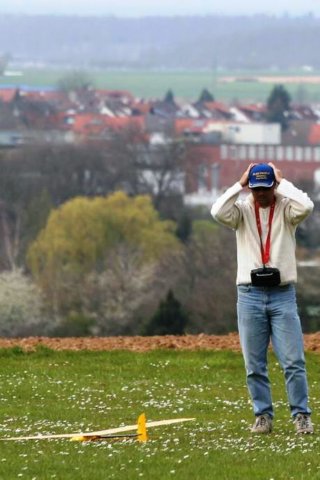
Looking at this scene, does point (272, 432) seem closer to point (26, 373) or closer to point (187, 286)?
point (26, 373)

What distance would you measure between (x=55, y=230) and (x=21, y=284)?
14660mm

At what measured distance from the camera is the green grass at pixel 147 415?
10.0 m

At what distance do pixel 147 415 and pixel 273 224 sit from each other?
2.31 m

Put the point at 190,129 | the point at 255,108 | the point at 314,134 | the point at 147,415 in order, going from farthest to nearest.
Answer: the point at 255,108 → the point at 314,134 → the point at 190,129 → the point at 147,415

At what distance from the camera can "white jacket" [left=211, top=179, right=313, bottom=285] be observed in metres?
11.5

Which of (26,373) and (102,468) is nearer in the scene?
(102,468)

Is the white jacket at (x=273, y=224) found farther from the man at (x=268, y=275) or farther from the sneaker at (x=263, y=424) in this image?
the sneaker at (x=263, y=424)

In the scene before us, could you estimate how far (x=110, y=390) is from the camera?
15.2m

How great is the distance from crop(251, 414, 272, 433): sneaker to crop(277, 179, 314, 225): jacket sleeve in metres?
1.16

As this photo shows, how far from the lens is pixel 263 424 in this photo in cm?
1167

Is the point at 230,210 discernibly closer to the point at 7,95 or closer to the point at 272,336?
the point at 272,336

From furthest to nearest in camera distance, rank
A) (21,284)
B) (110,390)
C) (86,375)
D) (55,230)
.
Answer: (55,230)
(21,284)
(86,375)
(110,390)

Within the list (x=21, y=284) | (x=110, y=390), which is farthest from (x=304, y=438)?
(x=21, y=284)

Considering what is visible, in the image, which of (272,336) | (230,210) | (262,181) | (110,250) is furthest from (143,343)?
(110,250)
